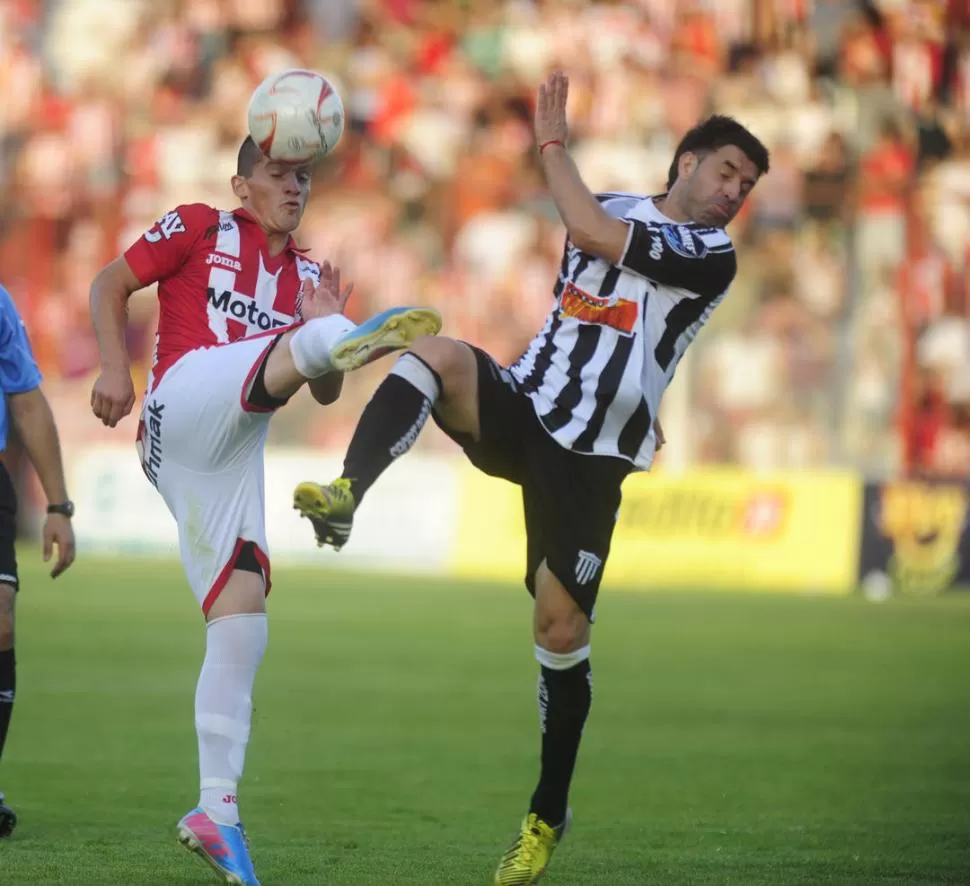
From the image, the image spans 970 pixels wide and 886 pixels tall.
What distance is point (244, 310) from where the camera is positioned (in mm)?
5680

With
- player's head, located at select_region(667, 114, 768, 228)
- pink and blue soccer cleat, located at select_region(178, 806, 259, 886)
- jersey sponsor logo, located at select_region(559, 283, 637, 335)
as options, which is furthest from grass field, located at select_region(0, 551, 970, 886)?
player's head, located at select_region(667, 114, 768, 228)

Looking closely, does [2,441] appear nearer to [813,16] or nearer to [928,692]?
[928,692]

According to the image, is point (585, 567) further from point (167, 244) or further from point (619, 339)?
point (167, 244)

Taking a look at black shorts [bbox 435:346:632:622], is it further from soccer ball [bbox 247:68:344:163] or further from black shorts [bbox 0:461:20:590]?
black shorts [bbox 0:461:20:590]

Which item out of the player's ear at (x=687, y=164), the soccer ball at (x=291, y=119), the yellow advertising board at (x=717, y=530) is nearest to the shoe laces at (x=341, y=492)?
→ the soccer ball at (x=291, y=119)

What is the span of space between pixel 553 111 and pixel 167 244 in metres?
1.29

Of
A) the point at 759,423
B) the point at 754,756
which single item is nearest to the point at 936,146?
the point at 759,423

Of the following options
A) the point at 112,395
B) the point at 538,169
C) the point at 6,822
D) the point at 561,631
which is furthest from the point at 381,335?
Result: the point at 538,169

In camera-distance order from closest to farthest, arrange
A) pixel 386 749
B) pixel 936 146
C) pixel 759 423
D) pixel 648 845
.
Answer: pixel 648 845
pixel 386 749
pixel 759 423
pixel 936 146

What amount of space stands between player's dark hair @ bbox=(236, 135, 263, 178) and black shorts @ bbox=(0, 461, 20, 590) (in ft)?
4.71

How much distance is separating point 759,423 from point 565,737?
40.5ft

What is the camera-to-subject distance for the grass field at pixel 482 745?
599 cm

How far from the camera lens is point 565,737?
19.6ft

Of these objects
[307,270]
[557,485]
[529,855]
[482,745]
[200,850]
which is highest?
[307,270]
